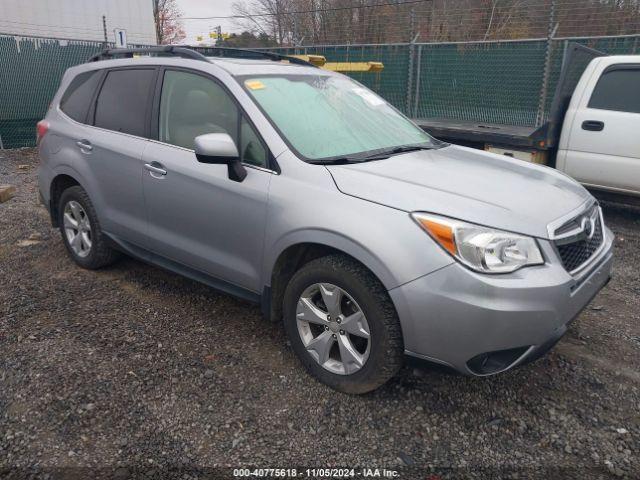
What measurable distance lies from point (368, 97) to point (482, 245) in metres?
1.93

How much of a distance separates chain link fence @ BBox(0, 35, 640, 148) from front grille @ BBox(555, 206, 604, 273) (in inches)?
292

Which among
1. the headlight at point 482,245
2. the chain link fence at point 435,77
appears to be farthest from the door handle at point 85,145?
the chain link fence at point 435,77

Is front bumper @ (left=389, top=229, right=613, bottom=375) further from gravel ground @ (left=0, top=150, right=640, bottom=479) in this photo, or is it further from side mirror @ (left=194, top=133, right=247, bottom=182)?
side mirror @ (left=194, top=133, right=247, bottom=182)

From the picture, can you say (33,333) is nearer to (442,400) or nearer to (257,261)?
(257,261)

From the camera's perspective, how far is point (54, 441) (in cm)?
Answer: 244

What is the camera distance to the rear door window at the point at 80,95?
13.7 feet

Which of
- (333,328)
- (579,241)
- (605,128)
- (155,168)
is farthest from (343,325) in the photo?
(605,128)

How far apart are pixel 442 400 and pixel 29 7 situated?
20163 mm

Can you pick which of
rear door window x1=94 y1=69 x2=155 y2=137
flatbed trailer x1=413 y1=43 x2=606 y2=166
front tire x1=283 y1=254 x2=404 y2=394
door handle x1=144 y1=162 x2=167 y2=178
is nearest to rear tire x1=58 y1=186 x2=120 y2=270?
rear door window x1=94 y1=69 x2=155 y2=137

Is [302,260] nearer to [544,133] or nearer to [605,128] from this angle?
[544,133]

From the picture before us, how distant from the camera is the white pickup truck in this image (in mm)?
5680

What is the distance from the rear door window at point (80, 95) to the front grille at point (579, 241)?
3.63 metres

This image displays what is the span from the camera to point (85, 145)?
403cm

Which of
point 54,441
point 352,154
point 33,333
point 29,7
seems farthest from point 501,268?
point 29,7
